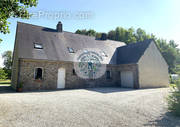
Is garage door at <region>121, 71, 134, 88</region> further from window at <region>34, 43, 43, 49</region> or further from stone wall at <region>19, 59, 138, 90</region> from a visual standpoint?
window at <region>34, 43, 43, 49</region>

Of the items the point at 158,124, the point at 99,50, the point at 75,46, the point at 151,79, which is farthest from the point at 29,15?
the point at 151,79

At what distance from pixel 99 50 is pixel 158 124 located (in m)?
12.7

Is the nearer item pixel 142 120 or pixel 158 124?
pixel 158 124

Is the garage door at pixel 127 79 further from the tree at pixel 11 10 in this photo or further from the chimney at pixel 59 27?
the tree at pixel 11 10

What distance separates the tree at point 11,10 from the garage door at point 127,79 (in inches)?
474

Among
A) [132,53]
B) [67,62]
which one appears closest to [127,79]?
[132,53]

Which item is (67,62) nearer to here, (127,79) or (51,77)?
(51,77)

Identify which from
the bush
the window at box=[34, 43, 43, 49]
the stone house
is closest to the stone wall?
the stone house

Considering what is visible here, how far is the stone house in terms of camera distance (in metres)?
10.5

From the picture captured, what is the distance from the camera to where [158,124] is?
345 centimetres

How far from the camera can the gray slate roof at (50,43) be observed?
10805 mm

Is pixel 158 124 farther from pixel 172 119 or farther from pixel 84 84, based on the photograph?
pixel 84 84

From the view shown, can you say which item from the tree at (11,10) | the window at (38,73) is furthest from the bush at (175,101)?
the window at (38,73)

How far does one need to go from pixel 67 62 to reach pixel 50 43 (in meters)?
→ 2.93
